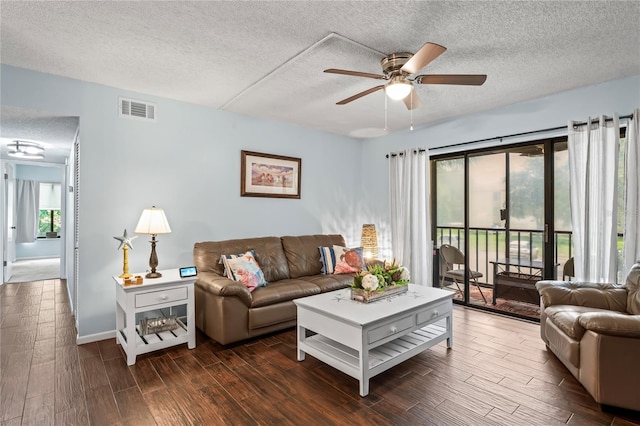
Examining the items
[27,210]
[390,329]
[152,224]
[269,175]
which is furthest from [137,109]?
[27,210]

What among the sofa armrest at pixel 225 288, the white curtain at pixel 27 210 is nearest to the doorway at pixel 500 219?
the sofa armrest at pixel 225 288

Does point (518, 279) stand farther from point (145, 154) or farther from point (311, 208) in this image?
point (145, 154)

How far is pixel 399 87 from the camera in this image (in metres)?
2.48

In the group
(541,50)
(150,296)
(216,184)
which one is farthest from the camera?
(216,184)

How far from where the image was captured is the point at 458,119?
4500 millimetres

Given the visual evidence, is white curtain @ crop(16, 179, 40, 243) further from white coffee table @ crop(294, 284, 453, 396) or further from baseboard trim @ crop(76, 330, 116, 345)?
white coffee table @ crop(294, 284, 453, 396)

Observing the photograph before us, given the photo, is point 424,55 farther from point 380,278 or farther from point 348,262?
point 348,262

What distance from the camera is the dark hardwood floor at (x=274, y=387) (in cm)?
207

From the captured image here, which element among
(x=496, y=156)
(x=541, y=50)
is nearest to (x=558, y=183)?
(x=496, y=156)

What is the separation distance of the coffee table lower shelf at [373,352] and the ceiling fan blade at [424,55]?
207cm

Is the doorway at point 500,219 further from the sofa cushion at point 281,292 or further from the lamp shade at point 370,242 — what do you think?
the sofa cushion at point 281,292

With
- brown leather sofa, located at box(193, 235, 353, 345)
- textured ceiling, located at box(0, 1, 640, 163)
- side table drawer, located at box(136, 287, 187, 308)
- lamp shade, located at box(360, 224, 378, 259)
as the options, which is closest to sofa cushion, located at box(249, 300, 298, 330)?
brown leather sofa, located at box(193, 235, 353, 345)

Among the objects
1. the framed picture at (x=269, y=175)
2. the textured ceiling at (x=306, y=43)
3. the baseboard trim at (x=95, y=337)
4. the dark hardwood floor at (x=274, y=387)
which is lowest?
the dark hardwood floor at (x=274, y=387)

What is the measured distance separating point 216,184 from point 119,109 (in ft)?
4.16
